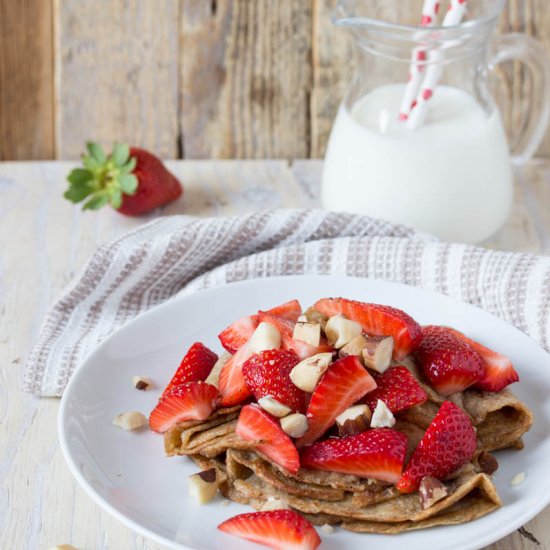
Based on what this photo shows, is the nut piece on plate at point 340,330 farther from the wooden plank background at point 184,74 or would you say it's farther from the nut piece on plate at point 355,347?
the wooden plank background at point 184,74

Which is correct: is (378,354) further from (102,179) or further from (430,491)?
(102,179)

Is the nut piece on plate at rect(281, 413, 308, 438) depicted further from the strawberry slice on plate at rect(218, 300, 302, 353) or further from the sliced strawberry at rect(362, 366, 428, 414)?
the strawberry slice on plate at rect(218, 300, 302, 353)

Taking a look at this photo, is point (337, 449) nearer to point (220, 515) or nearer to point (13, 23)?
point (220, 515)

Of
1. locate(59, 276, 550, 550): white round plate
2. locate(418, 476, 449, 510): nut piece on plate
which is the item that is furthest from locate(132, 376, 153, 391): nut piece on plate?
locate(418, 476, 449, 510): nut piece on plate

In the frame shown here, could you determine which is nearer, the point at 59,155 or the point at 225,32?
the point at 225,32

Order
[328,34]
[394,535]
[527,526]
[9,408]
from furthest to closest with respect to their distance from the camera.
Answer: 1. [328,34]
2. [9,408]
3. [527,526]
4. [394,535]

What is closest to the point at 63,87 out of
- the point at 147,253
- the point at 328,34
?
the point at 328,34
